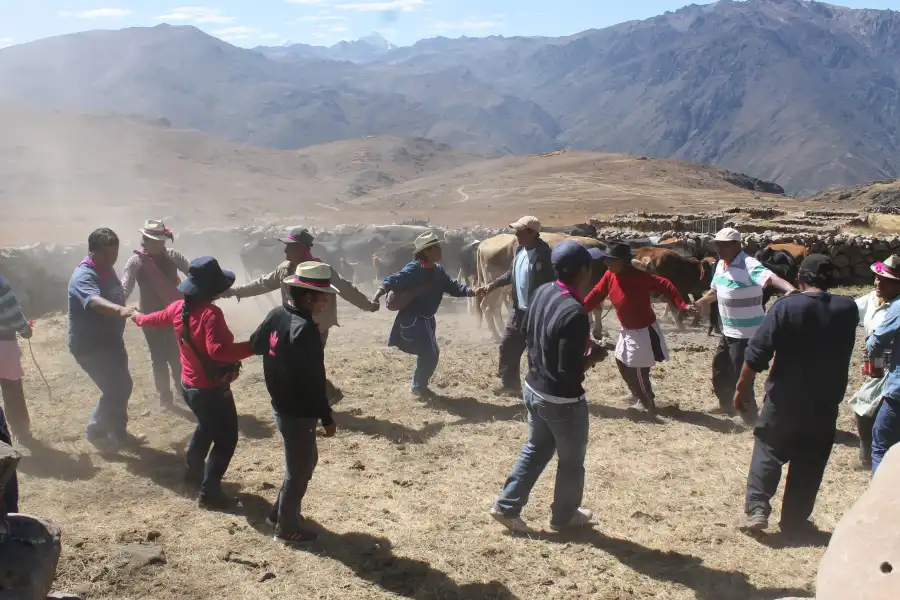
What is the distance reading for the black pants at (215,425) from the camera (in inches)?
202

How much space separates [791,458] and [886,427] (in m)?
0.57

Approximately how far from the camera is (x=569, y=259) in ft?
14.8

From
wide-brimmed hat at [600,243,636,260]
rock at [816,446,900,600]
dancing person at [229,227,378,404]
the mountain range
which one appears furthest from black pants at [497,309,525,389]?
the mountain range

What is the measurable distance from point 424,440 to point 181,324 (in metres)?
2.63

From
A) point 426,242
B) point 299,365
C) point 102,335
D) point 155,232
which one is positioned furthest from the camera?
point 426,242

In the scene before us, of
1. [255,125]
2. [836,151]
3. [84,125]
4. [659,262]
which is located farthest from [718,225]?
[836,151]

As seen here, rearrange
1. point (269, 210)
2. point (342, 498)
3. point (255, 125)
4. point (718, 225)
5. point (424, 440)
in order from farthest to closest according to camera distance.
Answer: point (255, 125) < point (269, 210) < point (718, 225) < point (424, 440) < point (342, 498)

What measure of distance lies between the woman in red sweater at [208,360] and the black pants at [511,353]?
3368mm

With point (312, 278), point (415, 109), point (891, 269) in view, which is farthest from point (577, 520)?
point (415, 109)

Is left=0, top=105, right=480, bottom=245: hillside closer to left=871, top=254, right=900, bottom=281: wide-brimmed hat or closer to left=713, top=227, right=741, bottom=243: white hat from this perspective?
left=713, top=227, right=741, bottom=243: white hat

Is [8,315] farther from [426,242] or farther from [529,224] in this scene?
[529,224]

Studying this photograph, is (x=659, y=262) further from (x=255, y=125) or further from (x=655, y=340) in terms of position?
(x=255, y=125)

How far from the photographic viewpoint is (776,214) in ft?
92.5

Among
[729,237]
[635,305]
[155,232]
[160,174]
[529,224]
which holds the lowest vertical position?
[635,305]
